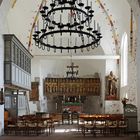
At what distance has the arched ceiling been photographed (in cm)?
2284

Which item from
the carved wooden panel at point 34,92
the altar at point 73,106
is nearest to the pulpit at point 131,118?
the altar at point 73,106

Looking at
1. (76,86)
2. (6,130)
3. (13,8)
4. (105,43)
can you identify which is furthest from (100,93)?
(6,130)

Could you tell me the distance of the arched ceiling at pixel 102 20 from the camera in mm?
22844

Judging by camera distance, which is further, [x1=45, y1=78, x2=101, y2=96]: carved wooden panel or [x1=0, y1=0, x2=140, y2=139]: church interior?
[x1=45, y1=78, x2=101, y2=96]: carved wooden panel

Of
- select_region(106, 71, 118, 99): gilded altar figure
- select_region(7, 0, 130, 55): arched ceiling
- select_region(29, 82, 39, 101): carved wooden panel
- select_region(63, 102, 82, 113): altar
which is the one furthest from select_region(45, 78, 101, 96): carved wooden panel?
select_region(7, 0, 130, 55): arched ceiling

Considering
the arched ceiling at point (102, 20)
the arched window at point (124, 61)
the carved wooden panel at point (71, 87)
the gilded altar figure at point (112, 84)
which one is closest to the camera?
the arched ceiling at point (102, 20)

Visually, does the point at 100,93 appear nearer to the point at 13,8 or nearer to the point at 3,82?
→ the point at 13,8

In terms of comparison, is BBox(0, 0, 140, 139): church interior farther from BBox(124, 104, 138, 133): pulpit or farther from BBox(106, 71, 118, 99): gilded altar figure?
BBox(124, 104, 138, 133): pulpit

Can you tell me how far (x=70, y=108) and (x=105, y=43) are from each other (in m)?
5.49

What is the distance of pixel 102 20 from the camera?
2552 centimetres

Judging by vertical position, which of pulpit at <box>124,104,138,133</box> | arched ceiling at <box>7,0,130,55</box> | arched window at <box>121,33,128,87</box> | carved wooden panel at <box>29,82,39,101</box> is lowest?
pulpit at <box>124,104,138,133</box>

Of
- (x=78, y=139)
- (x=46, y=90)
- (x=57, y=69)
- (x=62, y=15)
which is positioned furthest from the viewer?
(x=57, y=69)

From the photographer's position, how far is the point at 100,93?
92.6ft

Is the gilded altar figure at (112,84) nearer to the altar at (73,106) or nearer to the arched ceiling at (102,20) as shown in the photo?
the arched ceiling at (102,20)
